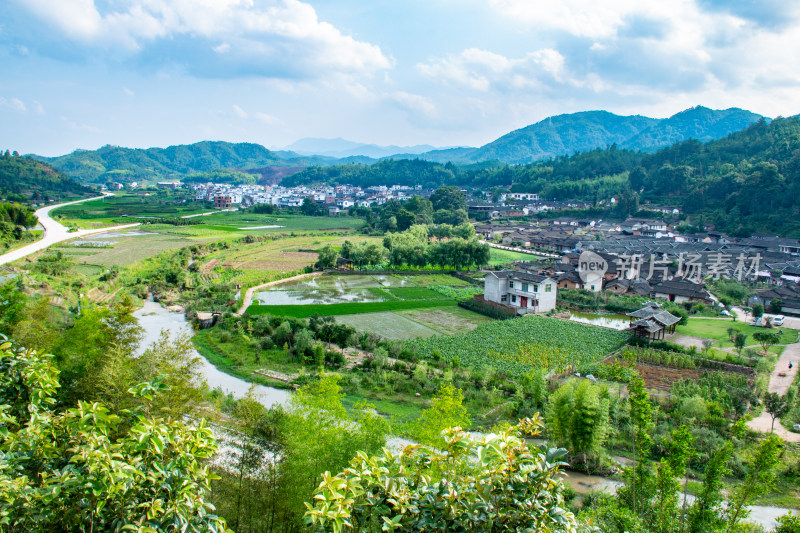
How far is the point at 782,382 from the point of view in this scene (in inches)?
643

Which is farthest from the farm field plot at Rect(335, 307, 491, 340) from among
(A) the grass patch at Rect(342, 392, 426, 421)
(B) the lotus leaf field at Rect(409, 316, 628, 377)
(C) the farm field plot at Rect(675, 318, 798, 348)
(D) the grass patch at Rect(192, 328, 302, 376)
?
(C) the farm field plot at Rect(675, 318, 798, 348)

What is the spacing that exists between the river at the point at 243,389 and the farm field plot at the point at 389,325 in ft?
23.0

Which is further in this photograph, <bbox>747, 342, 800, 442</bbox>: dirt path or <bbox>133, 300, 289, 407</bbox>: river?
<bbox>133, 300, 289, 407</bbox>: river

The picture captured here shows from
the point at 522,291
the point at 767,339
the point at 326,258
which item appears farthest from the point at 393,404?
the point at 326,258

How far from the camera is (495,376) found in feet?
54.9

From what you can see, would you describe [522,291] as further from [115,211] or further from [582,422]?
[115,211]

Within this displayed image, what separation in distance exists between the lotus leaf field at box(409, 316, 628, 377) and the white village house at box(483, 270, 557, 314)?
8.27 ft

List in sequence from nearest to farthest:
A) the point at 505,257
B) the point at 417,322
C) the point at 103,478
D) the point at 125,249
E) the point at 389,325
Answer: the point at 103,478
the point at 389,325
the point at 417,322
the point at 125,249
the point at 505,257

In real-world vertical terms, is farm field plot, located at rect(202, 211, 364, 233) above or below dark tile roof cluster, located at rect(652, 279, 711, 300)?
above

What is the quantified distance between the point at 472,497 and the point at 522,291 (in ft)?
79.8

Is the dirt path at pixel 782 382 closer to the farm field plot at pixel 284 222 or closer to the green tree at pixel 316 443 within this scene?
the green tree at pixel 316 443

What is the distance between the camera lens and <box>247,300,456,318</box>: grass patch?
25.0 metres

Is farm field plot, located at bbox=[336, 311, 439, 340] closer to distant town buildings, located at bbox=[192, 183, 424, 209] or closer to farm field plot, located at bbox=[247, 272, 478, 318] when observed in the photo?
farm field plot, located at bbox=[247, 272, 478, 318]

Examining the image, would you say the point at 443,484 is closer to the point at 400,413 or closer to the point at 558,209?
the point at 400,413
